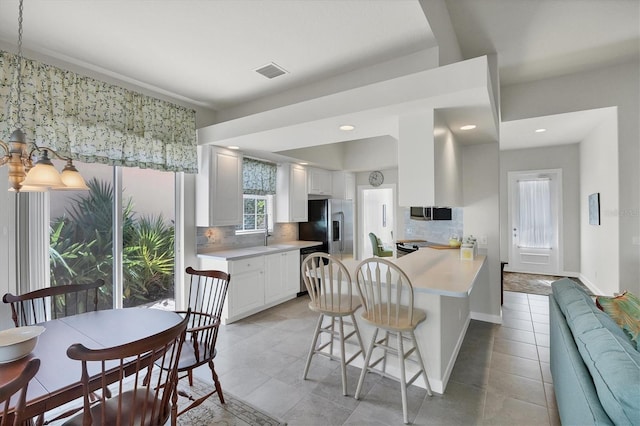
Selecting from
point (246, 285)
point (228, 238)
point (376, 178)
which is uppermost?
point (376, 178)

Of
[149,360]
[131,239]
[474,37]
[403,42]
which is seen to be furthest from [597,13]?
[131,239]

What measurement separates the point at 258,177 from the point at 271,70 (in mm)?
2023

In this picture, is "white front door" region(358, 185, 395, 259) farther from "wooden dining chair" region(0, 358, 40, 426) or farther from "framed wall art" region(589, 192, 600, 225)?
"wooden dining chair" region(0, 358, 40, 426)

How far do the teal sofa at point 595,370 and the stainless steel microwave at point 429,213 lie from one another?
302 centimetres

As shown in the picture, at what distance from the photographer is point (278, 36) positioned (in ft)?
8.10

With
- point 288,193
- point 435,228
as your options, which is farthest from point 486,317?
point 288,193

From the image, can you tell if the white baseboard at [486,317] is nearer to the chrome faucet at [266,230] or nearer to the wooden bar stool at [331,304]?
the wooden bar stool at [331,304]

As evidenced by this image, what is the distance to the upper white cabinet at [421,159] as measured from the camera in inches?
101

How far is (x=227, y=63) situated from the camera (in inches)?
115

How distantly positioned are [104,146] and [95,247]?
105cm

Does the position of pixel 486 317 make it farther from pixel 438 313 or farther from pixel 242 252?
pixel 242 252

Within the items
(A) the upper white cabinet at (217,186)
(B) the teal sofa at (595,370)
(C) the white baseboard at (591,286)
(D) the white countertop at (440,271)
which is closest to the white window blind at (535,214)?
(C) the white baseboard at (591,286)

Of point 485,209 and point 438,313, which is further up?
point 485,209

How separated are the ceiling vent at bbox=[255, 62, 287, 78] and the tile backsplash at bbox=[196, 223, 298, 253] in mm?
2209
